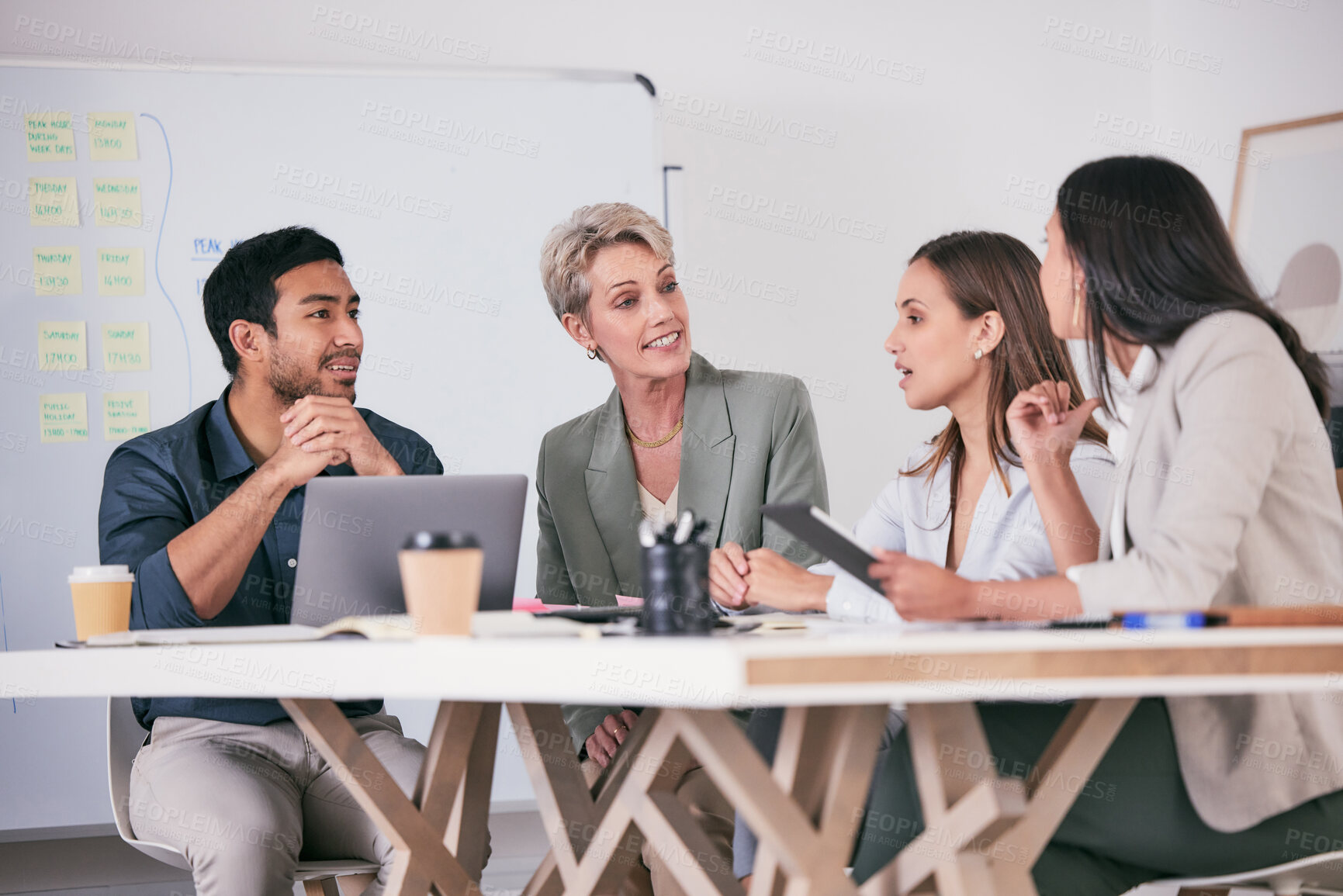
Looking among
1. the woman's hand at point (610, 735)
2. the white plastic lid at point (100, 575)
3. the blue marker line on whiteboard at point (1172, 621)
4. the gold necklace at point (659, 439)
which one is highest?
the gold necklace at point (659, 439)

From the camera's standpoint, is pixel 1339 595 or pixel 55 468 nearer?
pixel 1339 595

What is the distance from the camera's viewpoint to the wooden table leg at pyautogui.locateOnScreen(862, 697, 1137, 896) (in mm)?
991

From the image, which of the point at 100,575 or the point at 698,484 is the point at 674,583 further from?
the point at 698,484

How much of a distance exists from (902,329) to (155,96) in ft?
6.43

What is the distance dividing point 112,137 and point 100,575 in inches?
69.3

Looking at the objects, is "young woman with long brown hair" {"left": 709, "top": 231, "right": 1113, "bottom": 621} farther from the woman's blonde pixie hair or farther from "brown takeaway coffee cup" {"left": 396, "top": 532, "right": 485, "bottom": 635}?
"brown takeaway coffee cup" {"left": 396, "top": 532, "right": 485, "bottom": 635}

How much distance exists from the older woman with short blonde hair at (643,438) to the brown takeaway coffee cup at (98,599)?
0.86 m

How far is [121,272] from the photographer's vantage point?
2.77 m

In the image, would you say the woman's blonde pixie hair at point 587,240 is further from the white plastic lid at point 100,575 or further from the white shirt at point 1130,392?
the white plastic lid at point 100,575

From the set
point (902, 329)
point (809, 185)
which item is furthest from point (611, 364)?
point (809, 185)

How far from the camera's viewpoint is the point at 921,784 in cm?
105

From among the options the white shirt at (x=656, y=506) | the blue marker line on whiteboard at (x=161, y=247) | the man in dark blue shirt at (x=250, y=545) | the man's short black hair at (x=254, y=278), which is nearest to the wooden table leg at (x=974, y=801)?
the man in dark blue shirt at (x=250, y=545)

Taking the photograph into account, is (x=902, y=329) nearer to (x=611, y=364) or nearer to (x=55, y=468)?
(x=611, y=364)

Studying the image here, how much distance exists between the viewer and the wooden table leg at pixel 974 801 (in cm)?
99
